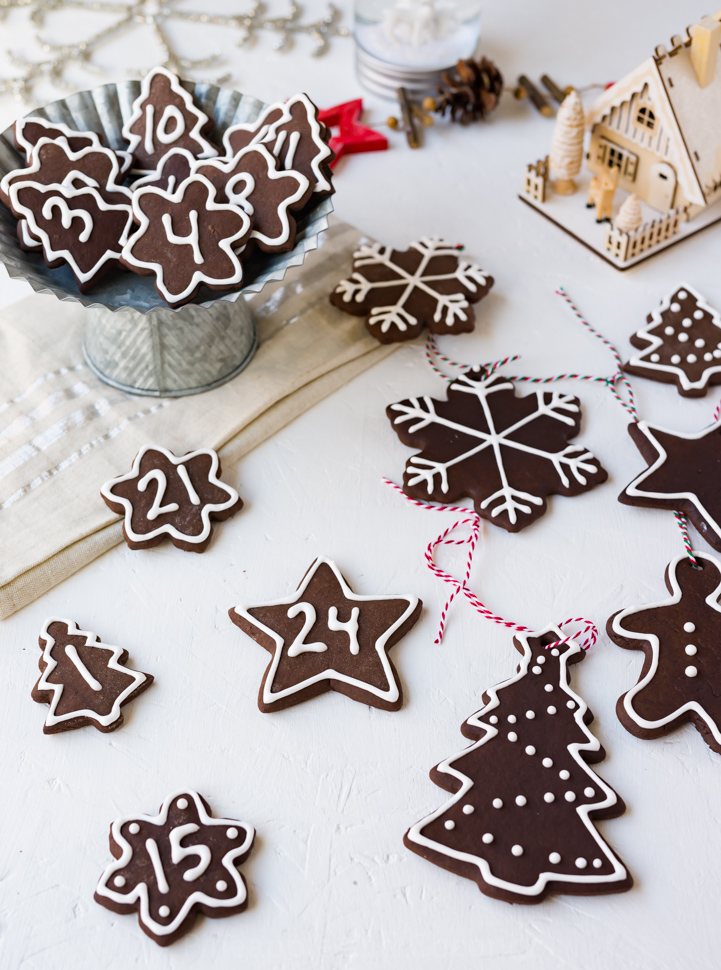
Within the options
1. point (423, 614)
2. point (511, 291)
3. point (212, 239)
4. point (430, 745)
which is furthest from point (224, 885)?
point (511, 291)

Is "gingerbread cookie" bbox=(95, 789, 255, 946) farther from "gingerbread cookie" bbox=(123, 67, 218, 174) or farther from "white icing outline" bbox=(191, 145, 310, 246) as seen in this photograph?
"gingerbread cookie" bbox=(123, 67, 218, 174)

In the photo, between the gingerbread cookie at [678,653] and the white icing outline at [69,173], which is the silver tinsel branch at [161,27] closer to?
the white icing outline at [69,173]

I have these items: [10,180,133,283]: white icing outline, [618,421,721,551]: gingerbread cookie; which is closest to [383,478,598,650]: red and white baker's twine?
[618,421,721,551]: gingerbread cookie

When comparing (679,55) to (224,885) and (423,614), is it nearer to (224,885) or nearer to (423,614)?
(423,614)

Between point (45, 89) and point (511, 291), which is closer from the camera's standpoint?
point (511, 291)

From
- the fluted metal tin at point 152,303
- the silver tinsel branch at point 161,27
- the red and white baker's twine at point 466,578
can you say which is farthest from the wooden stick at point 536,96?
the red and white baker's twine at point 466,578
